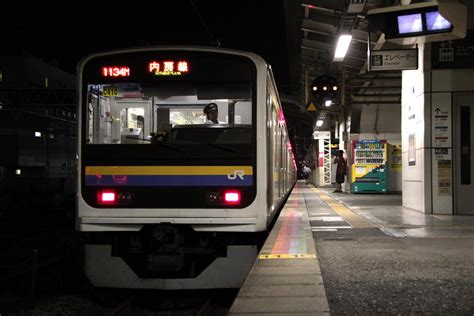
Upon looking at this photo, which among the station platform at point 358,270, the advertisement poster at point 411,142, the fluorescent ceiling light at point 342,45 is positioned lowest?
the station platform at point 358,270

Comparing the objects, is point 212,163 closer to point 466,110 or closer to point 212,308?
point 212,308

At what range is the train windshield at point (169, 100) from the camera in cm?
557

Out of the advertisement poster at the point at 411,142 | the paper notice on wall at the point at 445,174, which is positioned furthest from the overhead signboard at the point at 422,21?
the advertisement poster at the point at 411,142

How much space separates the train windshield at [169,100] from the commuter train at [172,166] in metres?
0.01

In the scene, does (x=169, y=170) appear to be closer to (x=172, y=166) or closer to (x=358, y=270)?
(x=172, y=166)

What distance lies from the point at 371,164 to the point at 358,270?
1583 cm

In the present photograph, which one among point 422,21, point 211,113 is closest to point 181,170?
point 211,113

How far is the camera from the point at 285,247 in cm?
624

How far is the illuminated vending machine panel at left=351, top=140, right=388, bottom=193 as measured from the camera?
20375mm

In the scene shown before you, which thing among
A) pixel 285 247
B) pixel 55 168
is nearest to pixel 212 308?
pixel 285 247

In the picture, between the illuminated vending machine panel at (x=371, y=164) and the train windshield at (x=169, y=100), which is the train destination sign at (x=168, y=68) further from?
the illuminated vending machine panel at (x=371, y=164)

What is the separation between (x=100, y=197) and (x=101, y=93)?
1156mm

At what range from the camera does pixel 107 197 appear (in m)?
5.57

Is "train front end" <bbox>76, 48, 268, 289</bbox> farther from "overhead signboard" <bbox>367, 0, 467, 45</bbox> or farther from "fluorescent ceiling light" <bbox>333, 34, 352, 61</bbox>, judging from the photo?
"fluorescent ceiling light" <bbox>333, 34, 352, 61</bbox>
